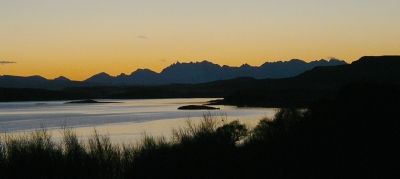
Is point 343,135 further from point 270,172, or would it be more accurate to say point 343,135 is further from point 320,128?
point 270,172

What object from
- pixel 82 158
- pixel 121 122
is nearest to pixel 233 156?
pixel 82 158

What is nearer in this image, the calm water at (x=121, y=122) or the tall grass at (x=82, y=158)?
the tall grass at (x=82, y=158)

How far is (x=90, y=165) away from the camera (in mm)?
15703

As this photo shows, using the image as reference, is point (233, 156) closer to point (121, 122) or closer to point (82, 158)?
point (82, 158)

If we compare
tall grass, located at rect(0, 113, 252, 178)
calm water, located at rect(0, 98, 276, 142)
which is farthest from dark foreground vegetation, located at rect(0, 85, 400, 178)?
calm water, located at rect(0, 98, 276, 142)

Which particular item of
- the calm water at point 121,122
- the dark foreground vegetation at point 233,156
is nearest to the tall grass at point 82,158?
the dark foreground vegetation at point 233,156

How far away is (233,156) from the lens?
16.8m

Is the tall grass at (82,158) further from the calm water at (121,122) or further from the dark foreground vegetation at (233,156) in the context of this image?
the calm water at (121,122)

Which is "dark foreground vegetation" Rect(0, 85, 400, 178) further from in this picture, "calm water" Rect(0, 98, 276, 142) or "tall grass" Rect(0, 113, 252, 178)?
"calm water" Rect(0, 98, 276, 142)

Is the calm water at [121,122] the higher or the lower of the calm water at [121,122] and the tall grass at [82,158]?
the lower

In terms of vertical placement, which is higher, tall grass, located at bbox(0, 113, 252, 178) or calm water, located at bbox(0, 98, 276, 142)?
tall grass, located at bbox(0, 113, 252, 178)

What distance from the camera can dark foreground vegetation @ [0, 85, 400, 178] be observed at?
15.3m

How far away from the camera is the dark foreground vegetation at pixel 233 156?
15328 millimetres

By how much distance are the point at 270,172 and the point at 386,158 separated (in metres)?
3.36
